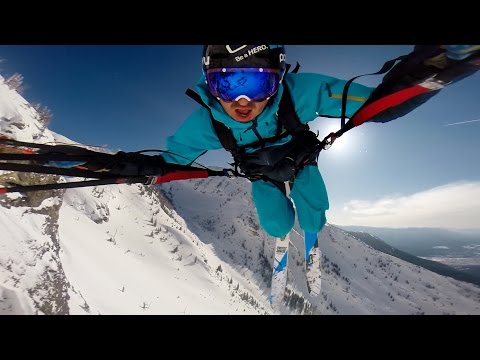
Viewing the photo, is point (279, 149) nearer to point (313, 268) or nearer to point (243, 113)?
point (243, 113)

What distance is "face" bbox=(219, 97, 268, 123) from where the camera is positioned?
8.43ft

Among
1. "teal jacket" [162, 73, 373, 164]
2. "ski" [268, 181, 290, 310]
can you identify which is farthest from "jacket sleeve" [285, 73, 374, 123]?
"ski" [268, 181, 290, 310]

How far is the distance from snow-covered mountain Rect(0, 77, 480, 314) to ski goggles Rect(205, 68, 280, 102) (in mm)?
1911

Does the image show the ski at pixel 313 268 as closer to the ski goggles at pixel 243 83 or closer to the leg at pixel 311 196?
the leg at pixel 311 196

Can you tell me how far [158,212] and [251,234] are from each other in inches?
475

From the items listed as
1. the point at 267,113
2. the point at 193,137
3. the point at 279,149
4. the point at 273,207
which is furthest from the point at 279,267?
the point at 267,113

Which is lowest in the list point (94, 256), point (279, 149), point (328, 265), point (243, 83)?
point (328, 265)

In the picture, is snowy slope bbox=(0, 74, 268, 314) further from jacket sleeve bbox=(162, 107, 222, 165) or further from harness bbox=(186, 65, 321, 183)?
harness bbox=(186, 65, 321, 183)

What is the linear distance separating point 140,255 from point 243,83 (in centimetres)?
1148

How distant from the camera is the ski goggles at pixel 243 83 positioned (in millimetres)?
2389

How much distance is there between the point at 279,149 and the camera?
3.15 m

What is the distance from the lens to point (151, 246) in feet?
46.6

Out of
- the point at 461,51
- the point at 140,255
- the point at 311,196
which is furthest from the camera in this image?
the point at 140,255
